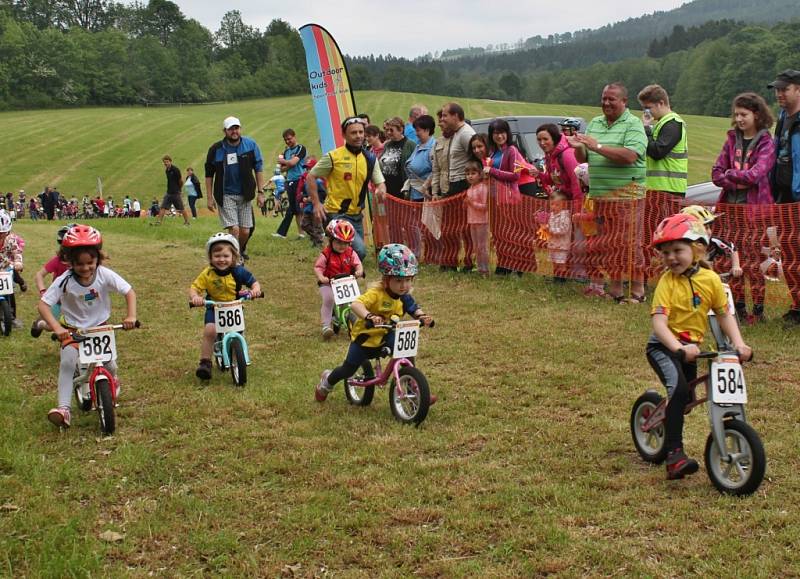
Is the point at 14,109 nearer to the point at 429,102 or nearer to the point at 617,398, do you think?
the point at 429,102

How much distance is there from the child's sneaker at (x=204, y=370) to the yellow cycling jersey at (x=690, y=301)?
417cm

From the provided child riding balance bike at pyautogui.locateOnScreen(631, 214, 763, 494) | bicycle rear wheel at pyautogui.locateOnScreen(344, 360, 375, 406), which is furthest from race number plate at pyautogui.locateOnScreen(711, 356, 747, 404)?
bicycle rear wheel at pyautogui.locateOnScreen(344, 360, 375, 406)

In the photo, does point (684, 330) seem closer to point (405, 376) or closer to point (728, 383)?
point (728, 383)

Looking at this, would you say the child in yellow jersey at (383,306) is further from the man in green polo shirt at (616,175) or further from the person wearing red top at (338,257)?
the man in green polo shirt at (616,175)

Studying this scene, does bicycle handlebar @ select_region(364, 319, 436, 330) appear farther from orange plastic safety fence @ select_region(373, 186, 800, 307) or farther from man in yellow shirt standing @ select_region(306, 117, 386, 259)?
orange plastic safety fence @ select_region(373, 186, 800, 307)

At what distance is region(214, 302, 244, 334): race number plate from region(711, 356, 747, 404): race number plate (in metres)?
4.19

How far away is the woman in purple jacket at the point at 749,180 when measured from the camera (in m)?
8.71

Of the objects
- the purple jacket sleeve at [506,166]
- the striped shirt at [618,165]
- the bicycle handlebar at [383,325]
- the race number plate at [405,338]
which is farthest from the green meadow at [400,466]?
the purple jacket sleeve at [506,166]

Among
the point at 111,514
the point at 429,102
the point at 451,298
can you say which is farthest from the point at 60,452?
the point at 429,102

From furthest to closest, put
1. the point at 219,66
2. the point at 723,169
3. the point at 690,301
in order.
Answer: the point at 219,66, the point at 723,169, the point at 690,301

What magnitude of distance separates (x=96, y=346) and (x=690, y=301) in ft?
13.9

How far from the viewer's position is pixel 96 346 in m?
6.49

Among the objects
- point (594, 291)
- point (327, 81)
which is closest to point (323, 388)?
point (594, 291)

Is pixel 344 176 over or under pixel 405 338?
over
